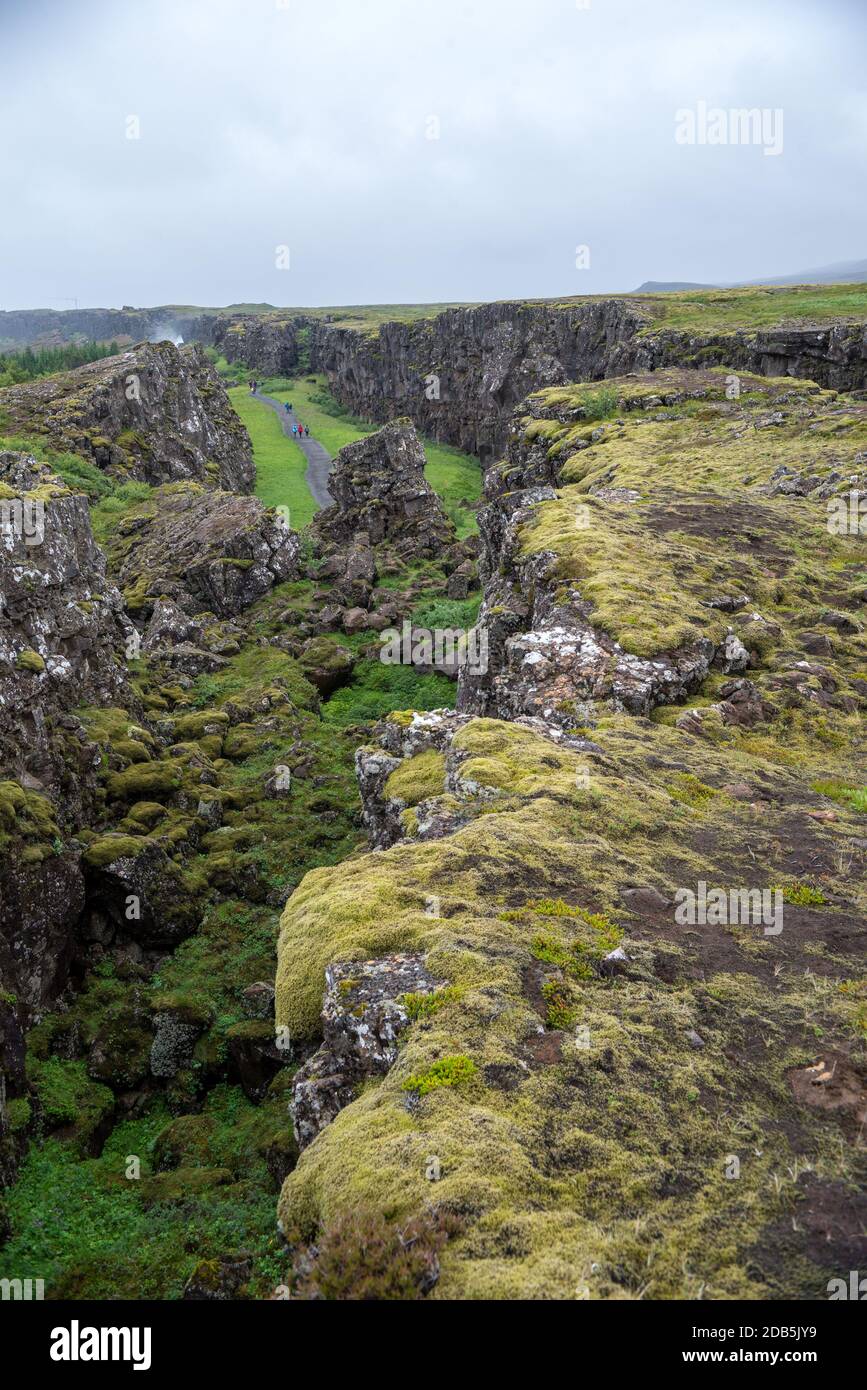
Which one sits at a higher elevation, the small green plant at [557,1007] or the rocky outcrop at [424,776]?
the rocky outcrop at [424,776]

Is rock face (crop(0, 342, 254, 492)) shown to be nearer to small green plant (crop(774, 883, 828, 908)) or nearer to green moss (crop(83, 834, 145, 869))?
green moss (crop(83, 834, 145, 869))

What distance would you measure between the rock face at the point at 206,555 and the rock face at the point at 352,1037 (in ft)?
116

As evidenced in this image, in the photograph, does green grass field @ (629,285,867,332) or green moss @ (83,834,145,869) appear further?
green grass field @ (629,285,867,332)

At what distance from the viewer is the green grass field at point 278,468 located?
6912 cm

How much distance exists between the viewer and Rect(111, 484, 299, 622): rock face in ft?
150

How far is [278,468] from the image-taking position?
269ft

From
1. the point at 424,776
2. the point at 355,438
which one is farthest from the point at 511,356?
the point at 424,776

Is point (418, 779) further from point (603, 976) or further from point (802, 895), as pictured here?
point (802, 895)

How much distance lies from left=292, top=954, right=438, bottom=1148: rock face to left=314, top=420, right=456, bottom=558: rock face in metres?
47.9

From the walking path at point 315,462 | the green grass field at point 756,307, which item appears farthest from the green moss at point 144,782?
the green grass field at point 756,307

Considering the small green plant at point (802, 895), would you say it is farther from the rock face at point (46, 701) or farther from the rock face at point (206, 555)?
the rock face at point (206, 555)

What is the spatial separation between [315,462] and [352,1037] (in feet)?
274

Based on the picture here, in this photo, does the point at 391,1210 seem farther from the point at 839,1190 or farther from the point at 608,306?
the point at 608,306

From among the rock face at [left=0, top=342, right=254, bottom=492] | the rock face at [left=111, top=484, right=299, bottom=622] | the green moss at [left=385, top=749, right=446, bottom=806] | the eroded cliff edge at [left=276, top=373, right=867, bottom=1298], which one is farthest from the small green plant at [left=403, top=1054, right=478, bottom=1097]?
the rock face at [left=0, top=342, right=254, bottom=492]
